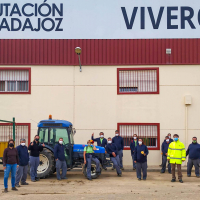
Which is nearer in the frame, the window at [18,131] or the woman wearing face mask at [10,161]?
the woman wearing face mask at [10,161]

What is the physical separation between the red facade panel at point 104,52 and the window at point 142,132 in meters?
3.37

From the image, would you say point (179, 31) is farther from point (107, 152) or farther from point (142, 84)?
point (107, 152)

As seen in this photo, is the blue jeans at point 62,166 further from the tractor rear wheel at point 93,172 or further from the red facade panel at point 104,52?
the red facade panel at point 104,52

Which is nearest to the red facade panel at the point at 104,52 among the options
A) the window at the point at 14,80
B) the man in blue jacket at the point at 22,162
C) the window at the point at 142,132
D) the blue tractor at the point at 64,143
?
the window at the point at 14,80

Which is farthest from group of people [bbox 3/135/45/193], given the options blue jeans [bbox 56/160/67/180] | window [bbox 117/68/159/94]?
window [bbox 117/68/159/94]

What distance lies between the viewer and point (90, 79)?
64.7 feet

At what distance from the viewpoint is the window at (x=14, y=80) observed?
1988 cm

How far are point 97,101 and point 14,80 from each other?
186 inches

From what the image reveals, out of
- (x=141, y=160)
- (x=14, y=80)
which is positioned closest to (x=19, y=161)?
(x=141, y=160)

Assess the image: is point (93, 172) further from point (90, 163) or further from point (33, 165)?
point (33, 165)

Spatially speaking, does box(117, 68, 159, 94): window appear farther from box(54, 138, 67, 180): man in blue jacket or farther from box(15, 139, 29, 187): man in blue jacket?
box(15, 139, 29, 187): man in blue jacket

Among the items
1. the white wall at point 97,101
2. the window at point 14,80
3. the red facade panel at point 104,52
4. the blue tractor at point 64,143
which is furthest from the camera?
the window at point 14,80

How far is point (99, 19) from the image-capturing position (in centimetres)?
2017

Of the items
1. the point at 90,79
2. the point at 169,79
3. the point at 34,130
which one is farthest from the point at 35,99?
the point at 169,79
